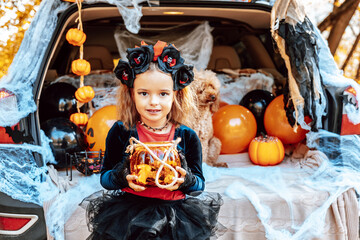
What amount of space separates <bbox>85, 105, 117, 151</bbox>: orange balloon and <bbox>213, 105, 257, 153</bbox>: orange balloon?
3.55ft

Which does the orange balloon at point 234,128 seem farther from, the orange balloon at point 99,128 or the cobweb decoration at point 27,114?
the cobweb decoration at point 27,114

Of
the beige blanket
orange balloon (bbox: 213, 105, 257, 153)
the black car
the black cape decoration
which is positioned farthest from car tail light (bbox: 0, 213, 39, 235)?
the black cape decoration

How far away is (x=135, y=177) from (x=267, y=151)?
2.06m

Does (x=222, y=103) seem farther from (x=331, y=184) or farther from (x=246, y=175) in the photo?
(x=331, y=184)

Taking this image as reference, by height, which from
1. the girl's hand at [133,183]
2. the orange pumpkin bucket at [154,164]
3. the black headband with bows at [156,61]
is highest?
the black headband with bows at [156,61]

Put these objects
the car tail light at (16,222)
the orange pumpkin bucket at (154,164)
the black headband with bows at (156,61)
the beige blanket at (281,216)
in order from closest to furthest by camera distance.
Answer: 1. the orange pumpkin bucket at (154,164)
2. the black headband with bows at (156,61)
3. the car tail light at (16,222)
4. the beige blanket at (281,216)

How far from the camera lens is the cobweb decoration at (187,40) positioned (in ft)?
13.4

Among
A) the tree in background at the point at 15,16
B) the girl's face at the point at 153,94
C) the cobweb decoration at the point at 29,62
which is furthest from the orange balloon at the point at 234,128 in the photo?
the tree in background at the point at 15,16

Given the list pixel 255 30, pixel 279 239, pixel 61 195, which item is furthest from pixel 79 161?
pixel 255 30

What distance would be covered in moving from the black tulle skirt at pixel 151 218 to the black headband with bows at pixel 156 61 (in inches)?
21.9

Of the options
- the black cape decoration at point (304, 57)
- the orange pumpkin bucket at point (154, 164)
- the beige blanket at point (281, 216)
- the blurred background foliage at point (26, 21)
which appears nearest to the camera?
the orange pumpkin bucket at point (154, 164)

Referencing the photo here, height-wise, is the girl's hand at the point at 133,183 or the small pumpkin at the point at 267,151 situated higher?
the girl's hand at the point at 133,183

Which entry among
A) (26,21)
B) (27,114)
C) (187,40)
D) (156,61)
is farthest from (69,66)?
(156,61)

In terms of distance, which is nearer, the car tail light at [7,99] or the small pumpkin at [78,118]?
the car tail light at [7,99]
